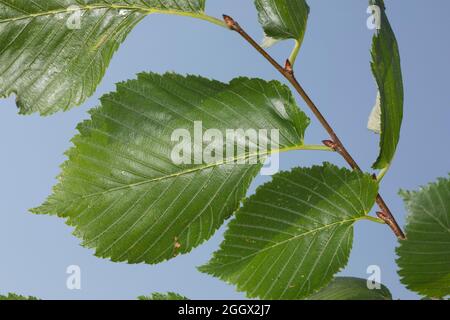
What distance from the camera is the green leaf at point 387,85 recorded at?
4.96 feet

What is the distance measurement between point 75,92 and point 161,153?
0.26 metres

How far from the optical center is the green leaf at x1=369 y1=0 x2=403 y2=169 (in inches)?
59.5

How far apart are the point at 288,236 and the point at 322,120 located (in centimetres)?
28

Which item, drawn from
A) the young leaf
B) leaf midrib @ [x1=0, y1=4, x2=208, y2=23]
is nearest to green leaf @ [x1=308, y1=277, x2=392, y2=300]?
the young leaf

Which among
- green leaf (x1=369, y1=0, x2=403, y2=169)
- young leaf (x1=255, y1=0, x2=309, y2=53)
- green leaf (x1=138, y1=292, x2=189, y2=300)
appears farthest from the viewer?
young leaf (x1=255, y1=0, x2=309, y2=53)

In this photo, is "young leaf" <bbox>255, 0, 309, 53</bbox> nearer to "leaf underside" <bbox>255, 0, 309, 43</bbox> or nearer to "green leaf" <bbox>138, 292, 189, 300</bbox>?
"leaf underside" <bbox>255, 0, 309, 43</bbox>

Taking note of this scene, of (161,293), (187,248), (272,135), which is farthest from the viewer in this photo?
(272,135)

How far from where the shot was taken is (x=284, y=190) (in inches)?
61.0

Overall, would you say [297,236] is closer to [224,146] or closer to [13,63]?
[224,146]

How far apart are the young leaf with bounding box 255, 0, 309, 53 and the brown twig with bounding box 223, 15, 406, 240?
9 cm

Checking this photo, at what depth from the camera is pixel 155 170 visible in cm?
157

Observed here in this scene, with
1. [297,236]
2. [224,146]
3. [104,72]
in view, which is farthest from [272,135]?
[104,72]

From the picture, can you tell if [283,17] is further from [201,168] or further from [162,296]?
[162,296]

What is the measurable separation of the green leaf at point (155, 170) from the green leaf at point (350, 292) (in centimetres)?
32
